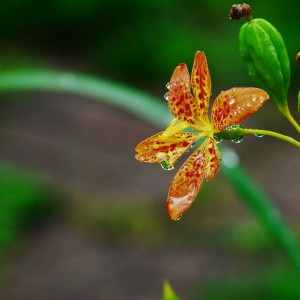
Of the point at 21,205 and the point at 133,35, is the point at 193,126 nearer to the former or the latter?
the point at 21,205

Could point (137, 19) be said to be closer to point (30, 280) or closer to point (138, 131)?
point (138, 131)

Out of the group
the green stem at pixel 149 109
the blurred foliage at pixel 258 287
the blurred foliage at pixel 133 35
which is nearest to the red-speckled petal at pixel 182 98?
the green stem at pixel 149 109

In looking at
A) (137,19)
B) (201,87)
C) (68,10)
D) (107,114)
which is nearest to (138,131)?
(107,114)

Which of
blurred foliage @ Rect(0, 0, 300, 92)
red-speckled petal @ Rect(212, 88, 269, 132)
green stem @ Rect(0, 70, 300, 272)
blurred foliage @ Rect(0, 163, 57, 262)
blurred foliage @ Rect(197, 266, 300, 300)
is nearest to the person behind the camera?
red-speckled petal @ Rect(212, 88, 269, 132)

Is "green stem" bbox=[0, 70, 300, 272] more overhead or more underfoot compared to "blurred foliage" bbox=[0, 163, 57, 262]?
more underfoot

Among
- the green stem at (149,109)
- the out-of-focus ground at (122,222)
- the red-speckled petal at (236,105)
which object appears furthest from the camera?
the out-of-focus ground at (122,222)

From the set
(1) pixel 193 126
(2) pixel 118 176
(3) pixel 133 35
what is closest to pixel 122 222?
(2) pixel 118 176

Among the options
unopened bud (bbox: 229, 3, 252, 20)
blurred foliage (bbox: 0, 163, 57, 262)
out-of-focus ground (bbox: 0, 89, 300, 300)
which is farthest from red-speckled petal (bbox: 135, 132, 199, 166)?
blurred foliage (bbox: 0, 163, 57, 262)

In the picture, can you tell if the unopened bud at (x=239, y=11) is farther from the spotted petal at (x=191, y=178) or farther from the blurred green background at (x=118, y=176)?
the blurred green background at (x=118, y=176)

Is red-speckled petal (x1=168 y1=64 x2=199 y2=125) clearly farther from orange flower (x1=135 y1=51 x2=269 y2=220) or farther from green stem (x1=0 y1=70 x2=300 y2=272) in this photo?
green stem (x1=0 y1=70 x2=300 y2=272)
